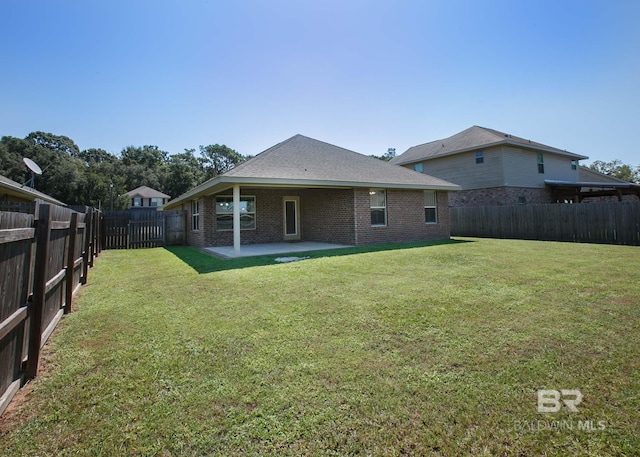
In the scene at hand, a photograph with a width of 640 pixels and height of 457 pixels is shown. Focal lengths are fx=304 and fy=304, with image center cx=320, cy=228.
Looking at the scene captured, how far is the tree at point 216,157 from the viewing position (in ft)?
198

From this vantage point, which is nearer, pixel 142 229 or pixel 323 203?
pixel 323 203

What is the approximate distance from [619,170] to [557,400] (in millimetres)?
71308

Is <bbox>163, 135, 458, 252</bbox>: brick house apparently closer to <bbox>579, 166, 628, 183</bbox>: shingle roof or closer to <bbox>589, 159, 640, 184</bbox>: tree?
<bbox>579, 166, 628, 183</bbox>: shingle roof

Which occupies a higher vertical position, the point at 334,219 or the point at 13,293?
the point at 334,219

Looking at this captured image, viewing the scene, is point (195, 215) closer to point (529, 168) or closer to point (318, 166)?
point (318, 166)

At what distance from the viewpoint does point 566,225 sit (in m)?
14.2

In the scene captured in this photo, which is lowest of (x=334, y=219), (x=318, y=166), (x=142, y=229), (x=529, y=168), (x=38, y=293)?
(x=38, y=293)

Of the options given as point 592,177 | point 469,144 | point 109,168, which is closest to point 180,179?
point 109,168

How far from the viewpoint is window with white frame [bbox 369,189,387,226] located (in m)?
13.0

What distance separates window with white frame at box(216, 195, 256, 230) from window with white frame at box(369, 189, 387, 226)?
5.31 m

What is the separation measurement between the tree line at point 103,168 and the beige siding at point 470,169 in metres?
22.8

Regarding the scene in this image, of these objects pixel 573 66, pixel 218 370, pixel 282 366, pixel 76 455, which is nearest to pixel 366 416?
pixel 282 366

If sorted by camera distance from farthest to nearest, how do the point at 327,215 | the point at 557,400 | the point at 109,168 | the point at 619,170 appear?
the point at 619,170 < the point at 109,168 < the point at 327,215 < the point at 557,400

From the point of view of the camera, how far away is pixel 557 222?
47.5 ft
